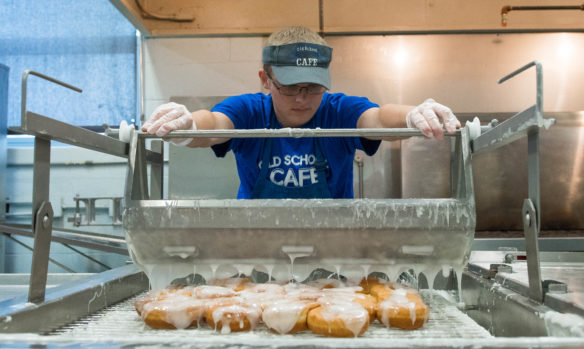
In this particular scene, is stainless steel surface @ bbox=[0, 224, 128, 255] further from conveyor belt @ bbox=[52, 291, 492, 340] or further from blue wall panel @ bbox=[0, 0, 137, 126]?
blue wall panel @ bbox=[0, 0, 137, 126]

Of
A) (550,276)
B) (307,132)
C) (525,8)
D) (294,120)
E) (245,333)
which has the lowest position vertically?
(245,333)

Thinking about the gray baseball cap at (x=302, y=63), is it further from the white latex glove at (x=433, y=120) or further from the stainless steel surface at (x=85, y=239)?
the stainless steel surface at (x=85, y=239)

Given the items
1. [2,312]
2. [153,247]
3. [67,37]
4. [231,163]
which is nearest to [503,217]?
[231,163]

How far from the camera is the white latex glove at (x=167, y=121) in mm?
1122

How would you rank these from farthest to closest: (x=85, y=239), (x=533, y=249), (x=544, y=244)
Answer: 1. (x=544, y=244)
2. (x=85, y=239)
3. (x=533, y=249)

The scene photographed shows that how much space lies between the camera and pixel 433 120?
1.12 m

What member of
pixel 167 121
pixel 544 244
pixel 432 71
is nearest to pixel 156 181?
pixel 167 121

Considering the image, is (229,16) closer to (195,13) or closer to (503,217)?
(195,13)

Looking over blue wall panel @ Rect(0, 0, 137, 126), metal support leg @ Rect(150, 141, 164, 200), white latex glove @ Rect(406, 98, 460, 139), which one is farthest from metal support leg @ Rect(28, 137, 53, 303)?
blue wall panel @ Rect(0, 0, 137, 126)

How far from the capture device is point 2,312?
855 millimetres

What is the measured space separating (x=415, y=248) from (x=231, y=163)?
2157 mm

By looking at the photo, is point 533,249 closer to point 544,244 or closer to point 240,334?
point 240,334

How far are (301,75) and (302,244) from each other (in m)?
0.53

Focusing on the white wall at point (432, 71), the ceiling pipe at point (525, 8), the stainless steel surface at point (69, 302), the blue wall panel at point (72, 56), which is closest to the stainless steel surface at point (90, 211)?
the blue wall panel at point (72, 56)
